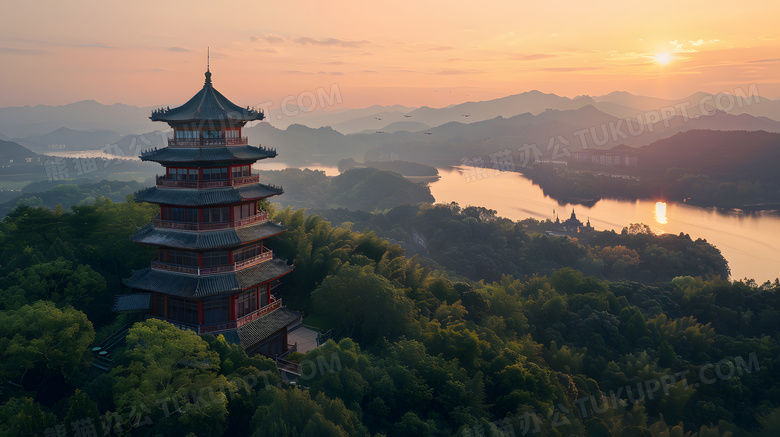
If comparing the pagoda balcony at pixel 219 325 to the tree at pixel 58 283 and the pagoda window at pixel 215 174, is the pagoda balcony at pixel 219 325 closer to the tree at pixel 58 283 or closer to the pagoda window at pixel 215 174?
the tree at pixel 58 283

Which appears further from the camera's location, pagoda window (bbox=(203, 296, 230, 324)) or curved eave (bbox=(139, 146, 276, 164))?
pagoda window (bbox=(203, 296, 230, 324))

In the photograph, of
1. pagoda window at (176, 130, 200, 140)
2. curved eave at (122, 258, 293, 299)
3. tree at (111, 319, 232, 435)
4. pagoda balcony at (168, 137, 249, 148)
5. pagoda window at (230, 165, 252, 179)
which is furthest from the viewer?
pagoda window at (230, 165, 252, 179)

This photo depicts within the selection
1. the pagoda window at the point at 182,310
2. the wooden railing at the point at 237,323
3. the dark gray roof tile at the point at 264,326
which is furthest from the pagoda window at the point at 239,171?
the dark gray roof tile at the point at 264,326

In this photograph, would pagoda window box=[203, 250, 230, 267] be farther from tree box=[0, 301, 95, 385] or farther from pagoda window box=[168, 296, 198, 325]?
tree box=[0, 301, 95, 385]

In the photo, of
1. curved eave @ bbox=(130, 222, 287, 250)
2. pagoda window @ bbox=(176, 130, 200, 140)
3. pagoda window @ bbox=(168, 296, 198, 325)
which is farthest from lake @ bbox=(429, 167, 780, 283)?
pagoda window @ bbox=(176, 130, 200, 140)

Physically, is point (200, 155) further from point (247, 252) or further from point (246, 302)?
point (246, 302)

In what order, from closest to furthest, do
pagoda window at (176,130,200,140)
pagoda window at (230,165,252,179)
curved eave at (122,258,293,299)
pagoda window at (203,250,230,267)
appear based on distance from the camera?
curved eave at (122,258,293,299), pagoda window at (203,250,230,267), pagoda window at (176,130,200,140), pagoda window at (230,165,252,179)

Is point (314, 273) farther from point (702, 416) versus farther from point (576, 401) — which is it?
point (702, 416)
